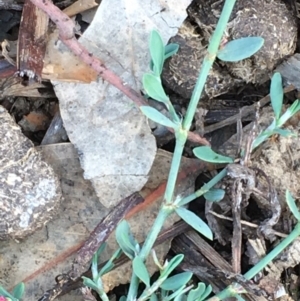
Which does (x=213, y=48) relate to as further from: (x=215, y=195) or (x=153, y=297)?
(x=153, y=297)

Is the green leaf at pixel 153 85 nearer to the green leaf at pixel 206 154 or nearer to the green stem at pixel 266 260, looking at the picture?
the green leaf at pixel 206 154

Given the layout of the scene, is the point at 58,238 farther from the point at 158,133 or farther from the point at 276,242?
the point at 276,242

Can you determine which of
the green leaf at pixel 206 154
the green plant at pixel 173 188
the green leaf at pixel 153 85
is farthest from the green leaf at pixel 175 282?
the green leaf at pixel 153 85

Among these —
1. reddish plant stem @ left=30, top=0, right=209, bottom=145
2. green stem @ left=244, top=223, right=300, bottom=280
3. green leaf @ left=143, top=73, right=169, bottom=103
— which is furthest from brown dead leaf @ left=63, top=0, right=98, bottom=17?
green stem @ left=244, top=223, right=300, bottom=280

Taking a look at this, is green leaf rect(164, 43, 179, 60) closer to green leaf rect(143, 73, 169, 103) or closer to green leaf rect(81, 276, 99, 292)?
green leaf rect(143, 73, 169, 103)

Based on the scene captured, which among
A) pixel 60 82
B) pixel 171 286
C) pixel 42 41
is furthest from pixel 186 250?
pixel 42 41
